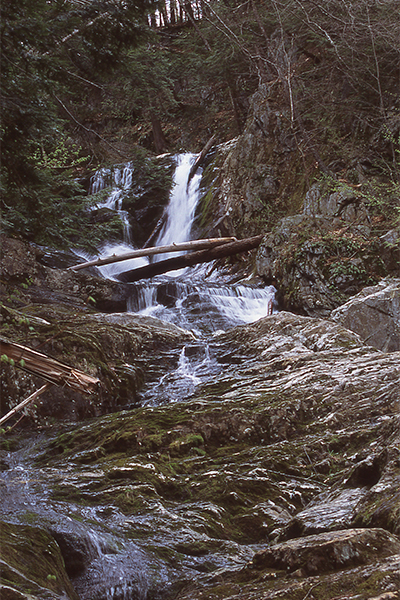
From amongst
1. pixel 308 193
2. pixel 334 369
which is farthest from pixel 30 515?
pixel 308 193

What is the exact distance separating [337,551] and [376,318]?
6.03m

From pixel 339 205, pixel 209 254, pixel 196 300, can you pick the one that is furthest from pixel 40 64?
pixel 209 254

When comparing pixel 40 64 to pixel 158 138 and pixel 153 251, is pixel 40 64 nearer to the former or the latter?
pixel 153 251

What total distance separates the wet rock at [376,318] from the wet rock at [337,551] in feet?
18.0

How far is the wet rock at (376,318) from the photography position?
24.2 ft

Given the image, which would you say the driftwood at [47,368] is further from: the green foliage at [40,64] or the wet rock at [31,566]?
the green foliage at [40,64]

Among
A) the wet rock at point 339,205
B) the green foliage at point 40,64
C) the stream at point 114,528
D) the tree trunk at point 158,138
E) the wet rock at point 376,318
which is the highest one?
the tree trunk at point 158,138

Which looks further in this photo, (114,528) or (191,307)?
(191,307)

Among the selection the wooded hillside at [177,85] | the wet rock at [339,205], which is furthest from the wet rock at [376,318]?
the wooded hillside at [177,85]

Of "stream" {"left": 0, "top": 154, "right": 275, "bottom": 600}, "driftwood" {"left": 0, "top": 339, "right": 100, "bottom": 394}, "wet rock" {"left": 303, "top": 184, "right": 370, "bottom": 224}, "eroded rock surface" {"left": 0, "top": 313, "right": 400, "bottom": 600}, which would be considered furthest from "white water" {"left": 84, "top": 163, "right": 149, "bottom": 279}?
"driftwood" {"left": 0, "top": 339, "right": 100, "bottom": 394}

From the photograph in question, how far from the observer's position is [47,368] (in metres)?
2.35

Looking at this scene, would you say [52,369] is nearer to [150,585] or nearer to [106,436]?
[150,585]

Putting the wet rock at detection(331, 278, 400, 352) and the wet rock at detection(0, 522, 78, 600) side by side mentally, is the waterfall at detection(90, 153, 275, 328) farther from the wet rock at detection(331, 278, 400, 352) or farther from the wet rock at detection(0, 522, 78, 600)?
the wet rock at detection(0, 522, 78, 600)

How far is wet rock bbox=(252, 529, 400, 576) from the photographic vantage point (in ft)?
6.59
